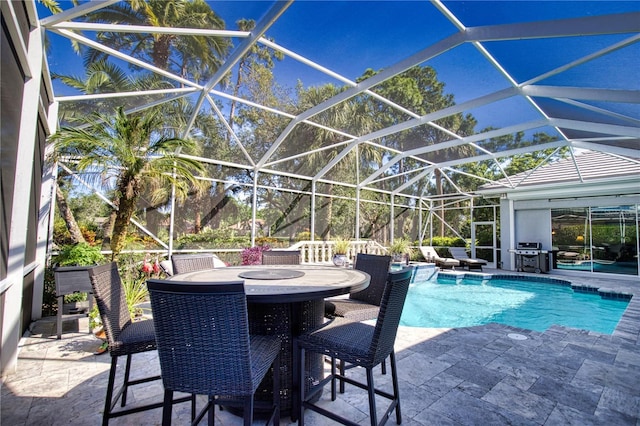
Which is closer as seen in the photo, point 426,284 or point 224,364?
point 224,364

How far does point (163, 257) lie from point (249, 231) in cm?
259

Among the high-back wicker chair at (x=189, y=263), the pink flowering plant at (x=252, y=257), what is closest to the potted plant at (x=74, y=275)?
the high-back wicker chair at (x=189, y=263)

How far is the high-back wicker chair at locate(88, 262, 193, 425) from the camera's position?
2.00m

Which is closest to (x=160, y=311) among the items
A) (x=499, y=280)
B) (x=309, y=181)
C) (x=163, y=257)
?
(x=163, y=257)

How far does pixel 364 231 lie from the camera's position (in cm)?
1351

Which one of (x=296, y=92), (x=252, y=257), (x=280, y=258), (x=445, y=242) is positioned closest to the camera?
(x=280, y=258)

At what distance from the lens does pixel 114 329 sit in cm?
210

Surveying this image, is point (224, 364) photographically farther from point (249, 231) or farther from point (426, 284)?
point (426, 284)

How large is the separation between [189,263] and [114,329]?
1.39 metres

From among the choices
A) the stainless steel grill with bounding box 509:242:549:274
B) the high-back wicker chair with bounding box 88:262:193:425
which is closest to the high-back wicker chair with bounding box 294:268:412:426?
the high-back wicker chair with bounding box 88:262:193:425

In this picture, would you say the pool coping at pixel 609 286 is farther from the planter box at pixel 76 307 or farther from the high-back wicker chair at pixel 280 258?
the planter box at pixel 76 307

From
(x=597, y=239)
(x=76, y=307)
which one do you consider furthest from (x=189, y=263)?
(x=597, y=239)

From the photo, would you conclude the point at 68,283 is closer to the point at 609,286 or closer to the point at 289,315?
the point at 289,315

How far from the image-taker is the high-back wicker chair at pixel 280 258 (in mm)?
4155
